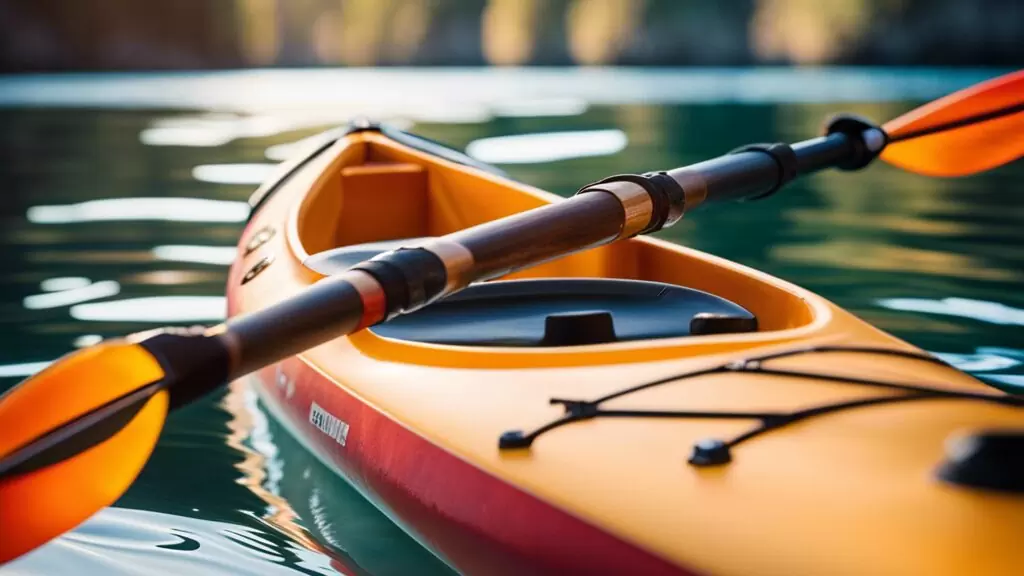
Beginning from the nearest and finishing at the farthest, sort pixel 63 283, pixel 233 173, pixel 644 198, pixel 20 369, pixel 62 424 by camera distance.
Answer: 1. pixel 62 424
2. pixel 644 198
3. pixel 20 369
4. pixel 63 283
5. pixel 233 173

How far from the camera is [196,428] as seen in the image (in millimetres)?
3676

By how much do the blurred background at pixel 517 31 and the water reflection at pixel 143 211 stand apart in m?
34.8

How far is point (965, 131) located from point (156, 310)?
11.0 ft

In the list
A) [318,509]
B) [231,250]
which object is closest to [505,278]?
[318,509]

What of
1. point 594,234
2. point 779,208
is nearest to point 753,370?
point 594,234

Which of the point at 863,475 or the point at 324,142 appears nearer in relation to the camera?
the point at 863,475

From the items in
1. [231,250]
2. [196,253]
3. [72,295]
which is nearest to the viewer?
[72,295]

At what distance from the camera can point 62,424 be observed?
6.02 feet

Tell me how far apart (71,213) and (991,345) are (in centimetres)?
620

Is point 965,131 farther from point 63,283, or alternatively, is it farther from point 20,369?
point 63,283

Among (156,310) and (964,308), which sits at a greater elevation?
(964,308)

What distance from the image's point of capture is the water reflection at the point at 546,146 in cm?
1138

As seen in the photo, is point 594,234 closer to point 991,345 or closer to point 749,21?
point 991,345

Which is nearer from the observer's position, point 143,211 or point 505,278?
point 505,278
